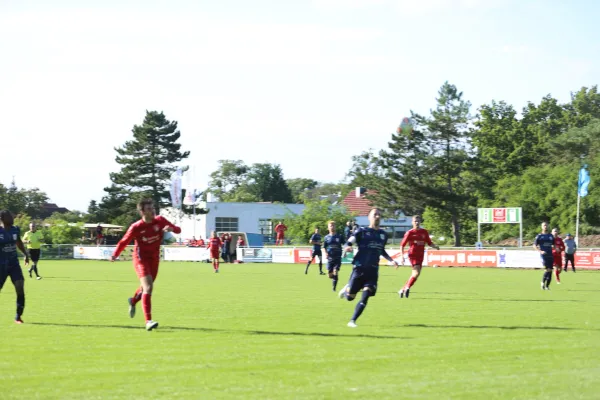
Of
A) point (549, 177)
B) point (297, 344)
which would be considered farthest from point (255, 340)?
point (549, 177)

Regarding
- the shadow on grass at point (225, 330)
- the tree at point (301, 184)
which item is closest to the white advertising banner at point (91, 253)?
the shadow on grass at point (225, 330)

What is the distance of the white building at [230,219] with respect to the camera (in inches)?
3848

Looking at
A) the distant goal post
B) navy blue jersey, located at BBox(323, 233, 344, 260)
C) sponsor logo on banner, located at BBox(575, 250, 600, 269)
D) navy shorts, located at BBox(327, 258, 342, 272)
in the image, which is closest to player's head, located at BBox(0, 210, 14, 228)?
navy shorts, located at BBox(327, 258, 342, 272)

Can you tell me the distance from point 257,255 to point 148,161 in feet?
122

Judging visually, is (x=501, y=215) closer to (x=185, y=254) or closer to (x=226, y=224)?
(x=185, y=254)

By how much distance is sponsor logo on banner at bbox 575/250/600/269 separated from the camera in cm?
4450

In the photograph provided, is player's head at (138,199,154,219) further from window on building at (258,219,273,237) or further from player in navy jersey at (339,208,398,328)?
window on building at (258,219,273,237)

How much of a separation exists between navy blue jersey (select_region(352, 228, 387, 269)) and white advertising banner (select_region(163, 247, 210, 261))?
46.6 metres

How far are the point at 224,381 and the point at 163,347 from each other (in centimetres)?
273

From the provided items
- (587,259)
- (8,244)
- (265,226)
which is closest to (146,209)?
(8,244)

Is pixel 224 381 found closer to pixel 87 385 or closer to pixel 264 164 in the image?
pixel 87 385

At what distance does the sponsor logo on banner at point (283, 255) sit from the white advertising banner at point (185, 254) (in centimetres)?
543

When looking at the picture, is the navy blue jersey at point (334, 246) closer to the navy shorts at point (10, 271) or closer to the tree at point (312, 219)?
the navy shorts at point (10, 271)

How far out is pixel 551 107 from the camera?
105 meters
